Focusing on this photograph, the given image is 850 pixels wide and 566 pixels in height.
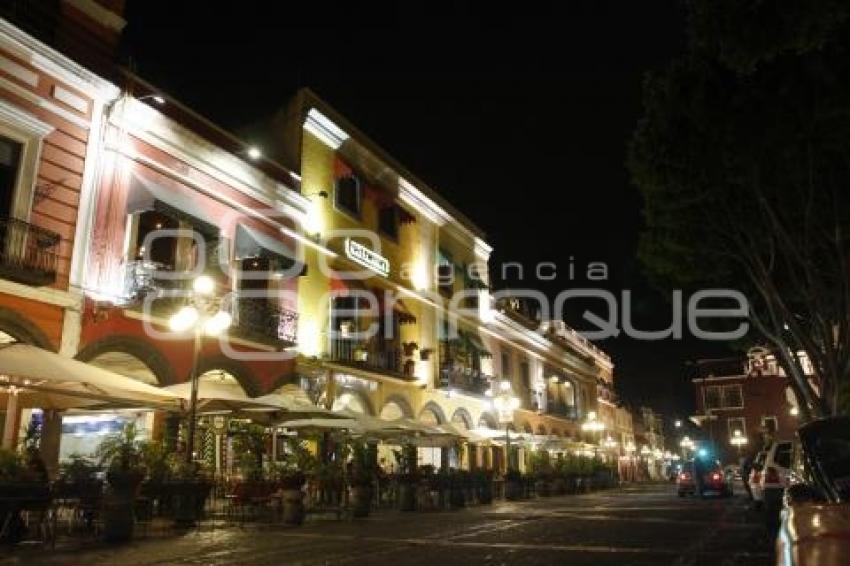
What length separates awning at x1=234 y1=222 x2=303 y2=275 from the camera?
63.6 feet

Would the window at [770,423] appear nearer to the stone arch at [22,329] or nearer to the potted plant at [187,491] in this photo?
the potted plant at [187,491]

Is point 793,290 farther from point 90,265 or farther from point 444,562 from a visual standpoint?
point 90,265

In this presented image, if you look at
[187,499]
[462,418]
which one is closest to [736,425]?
[462,418]

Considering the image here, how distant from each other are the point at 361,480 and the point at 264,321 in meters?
5.37

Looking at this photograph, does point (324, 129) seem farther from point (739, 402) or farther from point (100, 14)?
point (739, 402)

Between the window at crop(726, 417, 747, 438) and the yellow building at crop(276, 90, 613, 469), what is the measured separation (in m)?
34.4

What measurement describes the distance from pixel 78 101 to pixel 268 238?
6.46 meters

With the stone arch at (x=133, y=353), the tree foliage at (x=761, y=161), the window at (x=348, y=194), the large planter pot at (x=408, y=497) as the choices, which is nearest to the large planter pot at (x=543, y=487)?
the large planter pot at (x=408, y=497)

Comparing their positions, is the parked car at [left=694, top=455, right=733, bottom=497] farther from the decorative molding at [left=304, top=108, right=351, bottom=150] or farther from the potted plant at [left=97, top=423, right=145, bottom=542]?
the potted plant at [left=97, top=423, right=145, bottom=542]

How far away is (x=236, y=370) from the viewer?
1881 centimetres

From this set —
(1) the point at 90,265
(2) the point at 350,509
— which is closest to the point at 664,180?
(2) the point at 350,509

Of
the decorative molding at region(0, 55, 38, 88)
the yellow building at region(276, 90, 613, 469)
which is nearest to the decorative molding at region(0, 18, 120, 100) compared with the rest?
the decorative molding at region(0, 55, 38, 88)

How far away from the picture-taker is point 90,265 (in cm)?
1502

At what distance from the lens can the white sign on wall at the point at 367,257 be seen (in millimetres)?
24641
